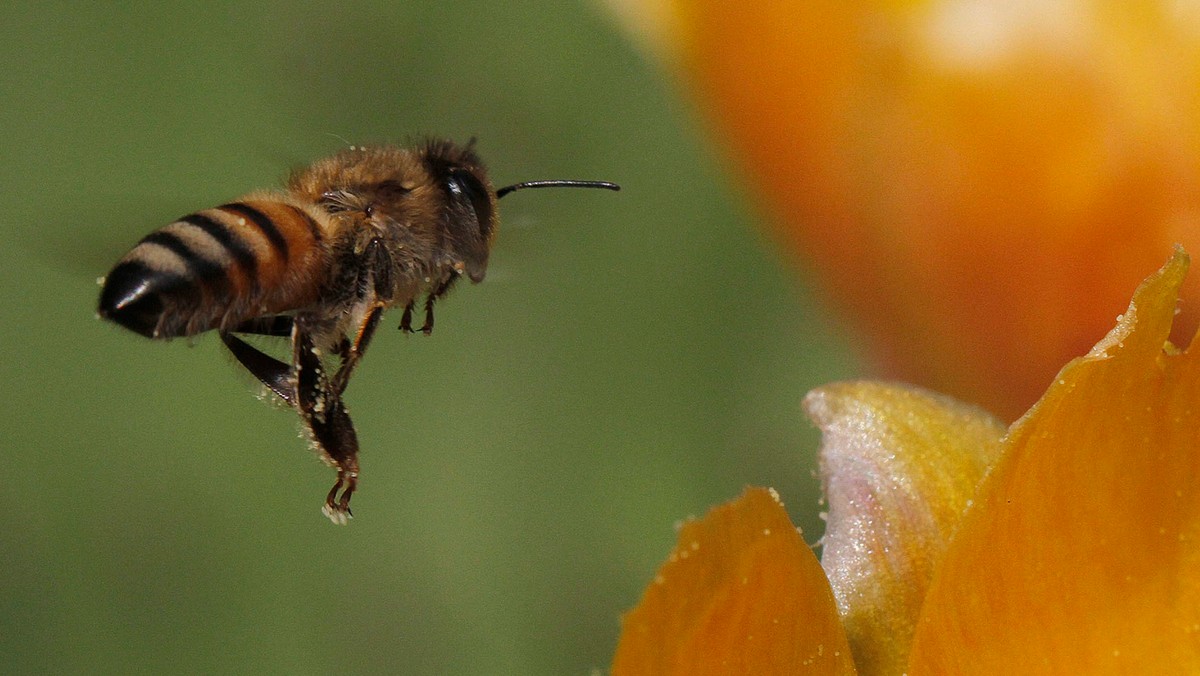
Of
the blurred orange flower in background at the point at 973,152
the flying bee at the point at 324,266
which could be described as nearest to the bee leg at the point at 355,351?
the flying bee at the point at 324,266

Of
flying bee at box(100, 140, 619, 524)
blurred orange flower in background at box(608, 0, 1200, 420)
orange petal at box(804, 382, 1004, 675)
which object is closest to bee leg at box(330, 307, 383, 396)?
flying bee at box(100, 140, 619, 524)

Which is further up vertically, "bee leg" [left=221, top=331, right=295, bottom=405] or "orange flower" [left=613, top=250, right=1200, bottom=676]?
"orange flower" [left=613, top=250, right=1200, bottom=676]

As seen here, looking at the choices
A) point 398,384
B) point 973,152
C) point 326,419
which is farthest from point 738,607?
point 398,384

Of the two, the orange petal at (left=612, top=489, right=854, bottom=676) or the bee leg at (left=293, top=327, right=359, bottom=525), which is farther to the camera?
Answer: the bee leg at (left=293, top=327, right=359, bottom=525)

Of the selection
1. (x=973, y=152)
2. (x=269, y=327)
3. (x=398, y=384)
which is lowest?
(x=398, y=384)

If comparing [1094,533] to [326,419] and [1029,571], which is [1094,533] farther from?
[326,419]

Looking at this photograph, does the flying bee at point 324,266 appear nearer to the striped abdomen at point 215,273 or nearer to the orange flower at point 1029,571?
the striped abdomen at point 215,273

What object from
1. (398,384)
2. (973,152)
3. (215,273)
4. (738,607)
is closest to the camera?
(738,607)

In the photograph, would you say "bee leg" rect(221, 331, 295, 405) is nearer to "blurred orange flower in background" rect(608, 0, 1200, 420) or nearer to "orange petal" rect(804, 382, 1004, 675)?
"orange petal" rect(804, 382, 1004, 675)
